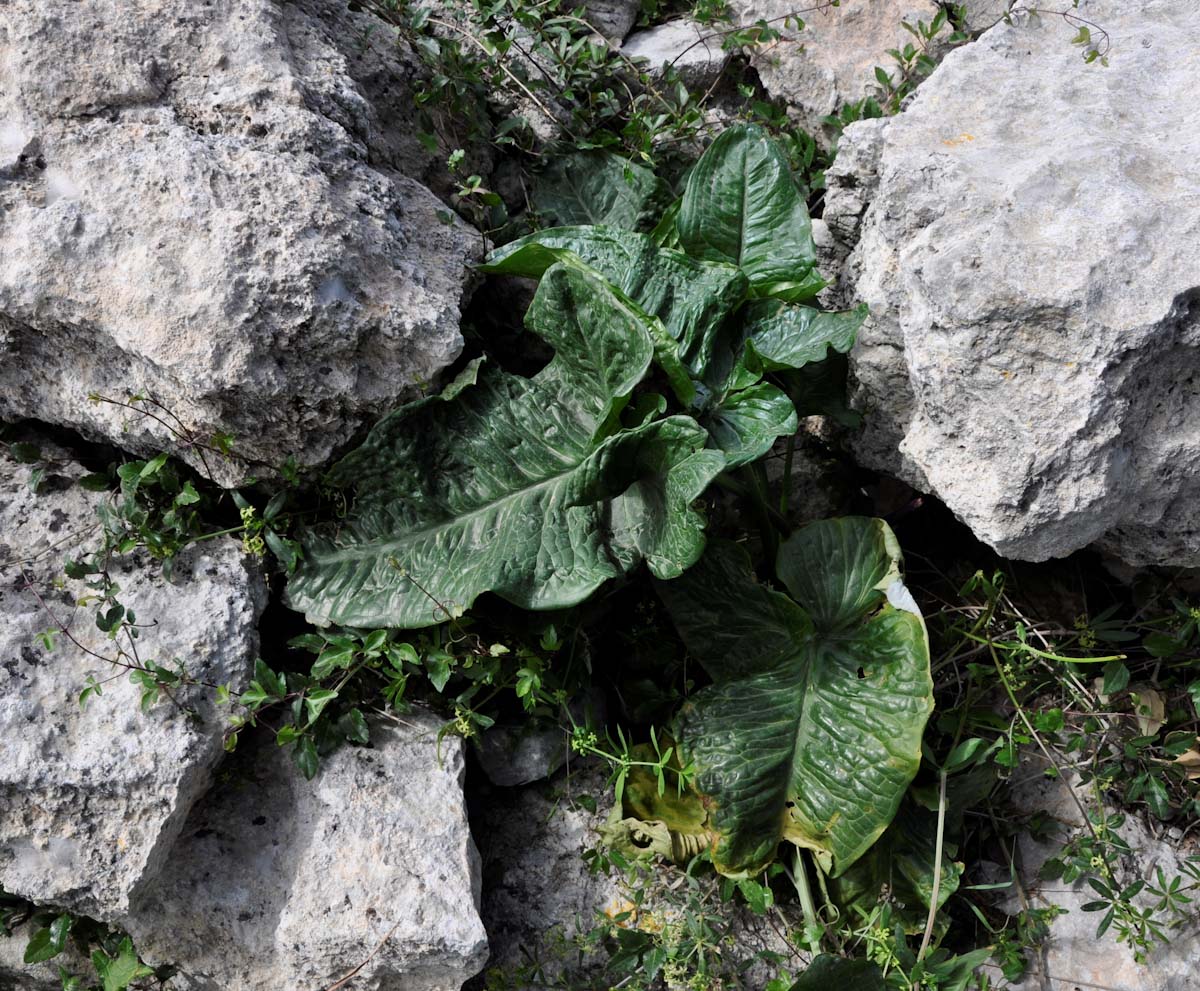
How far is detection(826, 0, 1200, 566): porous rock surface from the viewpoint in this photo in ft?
5.12

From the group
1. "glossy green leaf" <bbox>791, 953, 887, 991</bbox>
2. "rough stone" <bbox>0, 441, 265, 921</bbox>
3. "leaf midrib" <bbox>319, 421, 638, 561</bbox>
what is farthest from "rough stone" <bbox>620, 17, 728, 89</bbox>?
"glossy green leaf" <bbox>791, 953, 887, 991</bbox>

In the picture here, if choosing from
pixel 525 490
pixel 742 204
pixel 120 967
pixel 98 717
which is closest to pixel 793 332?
pixel 742 204

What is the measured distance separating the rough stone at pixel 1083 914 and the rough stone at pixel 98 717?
152cm

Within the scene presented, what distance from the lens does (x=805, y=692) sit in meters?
1.84

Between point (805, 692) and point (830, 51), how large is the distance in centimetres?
158

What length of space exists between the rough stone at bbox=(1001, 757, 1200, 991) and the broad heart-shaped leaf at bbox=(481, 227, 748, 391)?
3.41 feet

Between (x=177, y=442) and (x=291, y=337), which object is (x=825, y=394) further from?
(x=177, y=442)

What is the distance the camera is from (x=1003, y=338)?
160 cm

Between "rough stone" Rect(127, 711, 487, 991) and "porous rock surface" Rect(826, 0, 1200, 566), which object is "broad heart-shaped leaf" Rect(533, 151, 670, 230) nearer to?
"porous rock surface" Rect(826, 0, 1200, 566)

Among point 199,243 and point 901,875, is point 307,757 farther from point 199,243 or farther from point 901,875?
point 901,875

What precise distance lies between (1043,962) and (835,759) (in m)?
0.56

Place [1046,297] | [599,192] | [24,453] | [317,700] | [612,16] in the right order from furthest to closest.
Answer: [612,16] → [599,192] → [24,453] → [317,700] → [1046,297]

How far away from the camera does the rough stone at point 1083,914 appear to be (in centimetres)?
179

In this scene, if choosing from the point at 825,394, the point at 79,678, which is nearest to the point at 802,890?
the point at 825,394
